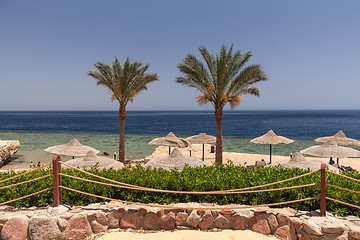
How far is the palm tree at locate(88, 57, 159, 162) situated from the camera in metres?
16.4

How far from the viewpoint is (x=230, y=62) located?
47.5 feet

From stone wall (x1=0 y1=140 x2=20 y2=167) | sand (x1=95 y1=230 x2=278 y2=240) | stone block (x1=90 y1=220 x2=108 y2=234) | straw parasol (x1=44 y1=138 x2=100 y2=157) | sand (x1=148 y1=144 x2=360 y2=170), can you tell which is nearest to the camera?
sand (x1=95 y1=230 x2=278 y2=240)

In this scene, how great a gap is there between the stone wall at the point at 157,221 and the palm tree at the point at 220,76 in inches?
391

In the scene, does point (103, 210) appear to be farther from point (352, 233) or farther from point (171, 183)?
point (352, 233)

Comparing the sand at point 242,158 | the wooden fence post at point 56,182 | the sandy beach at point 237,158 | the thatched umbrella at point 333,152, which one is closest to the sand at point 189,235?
the wooden fence post at point 56,182

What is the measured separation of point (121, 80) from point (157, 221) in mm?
13499

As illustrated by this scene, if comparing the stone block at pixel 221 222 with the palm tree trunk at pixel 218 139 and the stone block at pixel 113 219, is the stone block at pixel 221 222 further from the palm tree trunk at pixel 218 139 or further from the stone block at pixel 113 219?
the palm tree trunk at pixel 218 139

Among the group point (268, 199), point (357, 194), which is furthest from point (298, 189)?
point (357, 194)

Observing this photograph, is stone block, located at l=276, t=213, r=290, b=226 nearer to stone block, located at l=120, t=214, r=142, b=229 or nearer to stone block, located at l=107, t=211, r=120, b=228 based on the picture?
stone block, located at l=120, t=214, r=142, b=229

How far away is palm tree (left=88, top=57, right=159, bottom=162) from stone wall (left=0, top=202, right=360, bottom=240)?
469 inches

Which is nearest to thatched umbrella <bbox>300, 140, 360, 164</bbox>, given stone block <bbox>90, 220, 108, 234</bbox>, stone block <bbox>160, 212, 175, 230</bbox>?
stone block <bbox>160, 212, 175, 230</bbox>

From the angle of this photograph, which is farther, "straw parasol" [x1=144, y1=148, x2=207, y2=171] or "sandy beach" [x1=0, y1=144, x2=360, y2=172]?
"sandy beach" [x1=0, y1=144, x2=360, y2=172]

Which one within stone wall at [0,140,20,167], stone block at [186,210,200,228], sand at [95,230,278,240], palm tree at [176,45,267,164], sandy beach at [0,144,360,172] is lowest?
sandy beach at [0,144,360,172]

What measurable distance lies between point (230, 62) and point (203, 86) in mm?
Result: 2357
